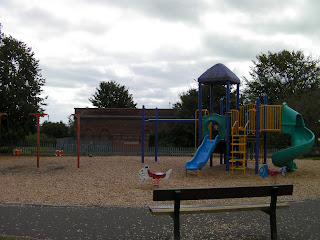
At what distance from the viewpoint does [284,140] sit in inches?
1155

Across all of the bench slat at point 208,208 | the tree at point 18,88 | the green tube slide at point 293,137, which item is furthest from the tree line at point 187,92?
the bench slat at point 208,208

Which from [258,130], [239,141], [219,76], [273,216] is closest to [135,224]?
[273,216]

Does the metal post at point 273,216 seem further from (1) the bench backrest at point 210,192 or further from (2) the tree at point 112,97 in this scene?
(2) the tree at point 112,97

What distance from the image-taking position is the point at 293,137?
1329cm

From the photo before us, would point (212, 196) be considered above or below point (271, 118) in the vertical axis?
below

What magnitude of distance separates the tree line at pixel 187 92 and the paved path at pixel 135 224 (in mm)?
18417

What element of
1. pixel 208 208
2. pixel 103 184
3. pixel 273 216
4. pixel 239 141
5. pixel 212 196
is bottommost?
pixel 103 184

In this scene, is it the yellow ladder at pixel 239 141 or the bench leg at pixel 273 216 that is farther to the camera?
the yellow ladder at pixel 239 141

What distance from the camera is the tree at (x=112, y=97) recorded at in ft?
214

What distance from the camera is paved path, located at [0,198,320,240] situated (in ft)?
16.9

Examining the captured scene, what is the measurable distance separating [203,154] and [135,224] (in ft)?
26.9

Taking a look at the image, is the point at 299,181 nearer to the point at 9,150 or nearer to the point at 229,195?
the point at 229,195

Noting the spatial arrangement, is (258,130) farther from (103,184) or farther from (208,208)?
(208,208)

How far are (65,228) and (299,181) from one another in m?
8.51
